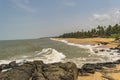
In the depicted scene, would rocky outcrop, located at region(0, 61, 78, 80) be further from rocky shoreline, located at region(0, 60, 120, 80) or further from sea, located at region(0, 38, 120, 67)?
sea, located at region(0, 38, 120, 67)

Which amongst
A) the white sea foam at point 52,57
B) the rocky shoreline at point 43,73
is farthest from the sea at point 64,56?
the rocky shoreline at point 43,73

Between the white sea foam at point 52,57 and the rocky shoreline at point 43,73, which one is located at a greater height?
the rocky shoreline at point 43,73

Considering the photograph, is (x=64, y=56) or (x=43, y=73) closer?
(x=43, y=73)

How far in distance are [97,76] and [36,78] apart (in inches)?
251

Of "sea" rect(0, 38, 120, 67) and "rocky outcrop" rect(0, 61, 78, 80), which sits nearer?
"rocky outcrop" rect(0, 61, 78, 80)

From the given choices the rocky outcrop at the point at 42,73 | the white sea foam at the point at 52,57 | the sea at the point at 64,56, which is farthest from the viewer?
the white sea foam at the point at 52,57

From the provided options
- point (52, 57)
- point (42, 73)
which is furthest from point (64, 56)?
point (42, 73)

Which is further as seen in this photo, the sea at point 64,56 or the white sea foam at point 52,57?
the white sea foam at point 52,57

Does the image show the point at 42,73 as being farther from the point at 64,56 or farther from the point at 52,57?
the point at 64,56

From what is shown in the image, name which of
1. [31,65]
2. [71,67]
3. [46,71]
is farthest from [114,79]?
[31,65]

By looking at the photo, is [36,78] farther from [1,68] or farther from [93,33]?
[93,33]

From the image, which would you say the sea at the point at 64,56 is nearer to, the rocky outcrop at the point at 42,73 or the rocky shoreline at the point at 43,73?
the rocky shoreline at the point at 43,73

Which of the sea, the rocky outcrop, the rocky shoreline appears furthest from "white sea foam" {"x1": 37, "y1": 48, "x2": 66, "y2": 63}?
the rocky outcrop

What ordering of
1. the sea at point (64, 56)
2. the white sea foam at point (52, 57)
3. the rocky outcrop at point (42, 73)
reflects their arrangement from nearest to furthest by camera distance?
1. the rocky outcrop at point (42, 73)
2. the sea at point (64, 56)
3. the white sea foam at point (52, 57)
